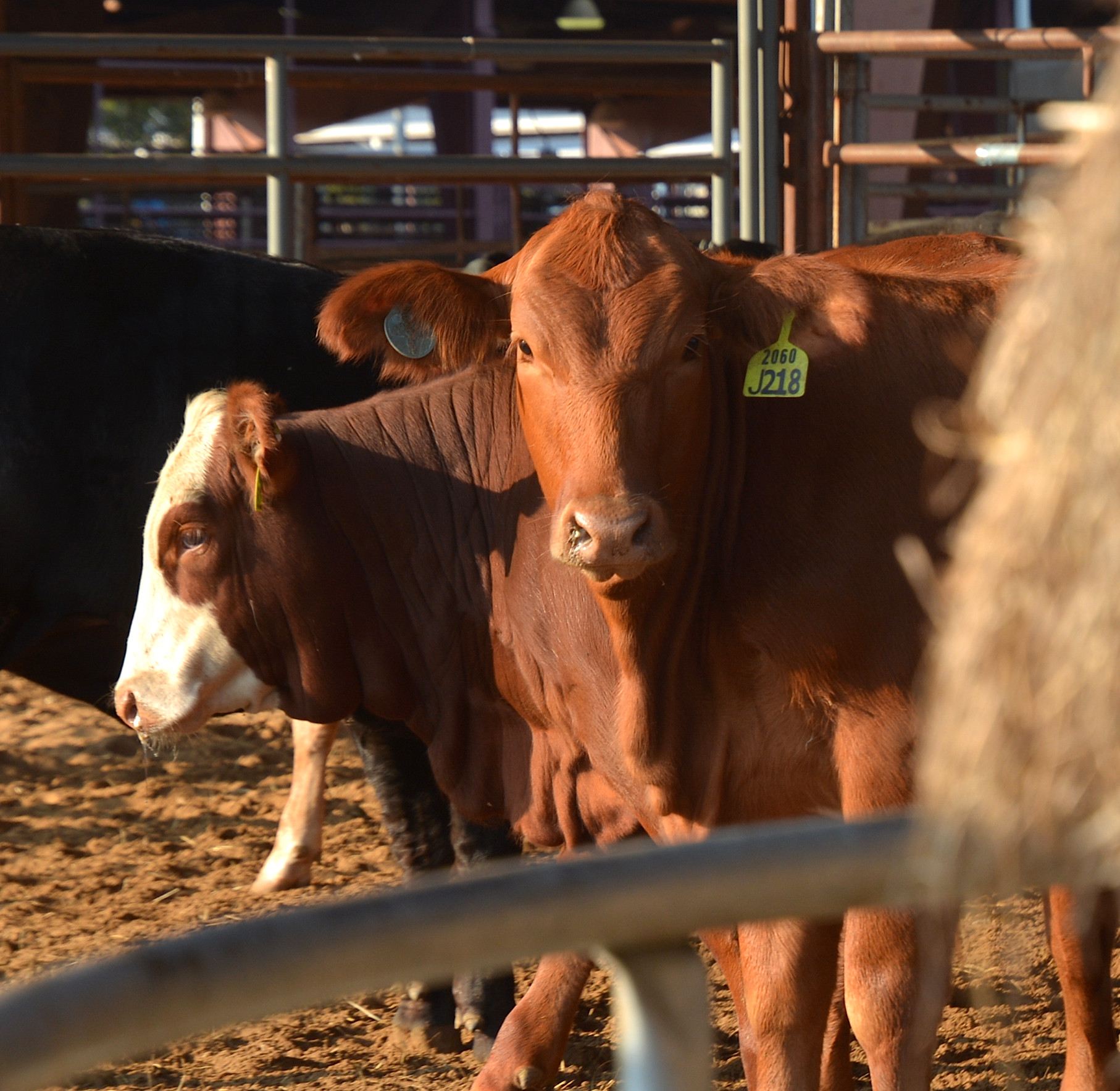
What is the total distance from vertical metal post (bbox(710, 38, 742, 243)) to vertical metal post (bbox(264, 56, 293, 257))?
146 centimetres

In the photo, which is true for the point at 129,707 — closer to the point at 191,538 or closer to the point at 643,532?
the point at 191,538

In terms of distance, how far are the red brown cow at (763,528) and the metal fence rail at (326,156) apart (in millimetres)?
2067

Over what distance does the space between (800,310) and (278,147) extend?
102 inches

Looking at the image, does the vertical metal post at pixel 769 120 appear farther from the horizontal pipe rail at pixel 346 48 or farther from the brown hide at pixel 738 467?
the brown hide at pixel 738 467

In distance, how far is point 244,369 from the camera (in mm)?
3719

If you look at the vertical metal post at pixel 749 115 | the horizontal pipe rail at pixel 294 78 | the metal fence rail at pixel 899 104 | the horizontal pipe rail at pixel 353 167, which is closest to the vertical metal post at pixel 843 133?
the metal fence rail at pixel 899 104

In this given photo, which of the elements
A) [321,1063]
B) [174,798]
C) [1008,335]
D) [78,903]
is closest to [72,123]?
[174,798]

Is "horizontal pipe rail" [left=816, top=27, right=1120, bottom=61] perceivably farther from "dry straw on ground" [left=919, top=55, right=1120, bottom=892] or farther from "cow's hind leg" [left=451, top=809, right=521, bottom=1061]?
"dry straw on ground" [left=919, top=55, right=1120, bottom=892]

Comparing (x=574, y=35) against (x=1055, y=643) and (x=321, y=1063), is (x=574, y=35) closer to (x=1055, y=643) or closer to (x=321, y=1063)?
(x=321, y=1063)

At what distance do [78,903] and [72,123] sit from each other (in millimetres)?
4598

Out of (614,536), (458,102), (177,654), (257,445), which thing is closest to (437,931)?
(614,536)

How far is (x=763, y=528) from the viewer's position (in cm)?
252

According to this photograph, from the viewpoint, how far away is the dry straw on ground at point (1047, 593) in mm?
774

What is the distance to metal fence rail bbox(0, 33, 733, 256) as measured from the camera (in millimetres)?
4418
